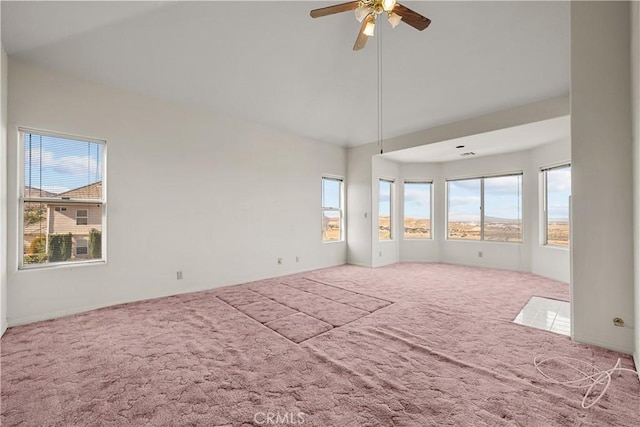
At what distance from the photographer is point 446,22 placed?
314 centimetres

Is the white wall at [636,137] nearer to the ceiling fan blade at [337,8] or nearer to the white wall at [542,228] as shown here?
the ceiling fan blade at [337,8]

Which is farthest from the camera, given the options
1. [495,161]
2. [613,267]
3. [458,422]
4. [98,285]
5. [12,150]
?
[495,161]

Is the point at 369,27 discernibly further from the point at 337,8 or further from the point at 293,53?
the point at 293,53

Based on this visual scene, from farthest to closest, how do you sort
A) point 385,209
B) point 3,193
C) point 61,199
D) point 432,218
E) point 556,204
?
point 432,218 < point 385,209 < point 556,204 < point 61,199 < point 3,193

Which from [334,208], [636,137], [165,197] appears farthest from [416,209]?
[165,197]

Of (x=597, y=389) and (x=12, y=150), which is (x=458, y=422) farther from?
(x=12, y=150)

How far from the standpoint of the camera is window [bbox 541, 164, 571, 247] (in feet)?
17.8

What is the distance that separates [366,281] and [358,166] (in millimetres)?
2899

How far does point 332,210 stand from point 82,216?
464cm

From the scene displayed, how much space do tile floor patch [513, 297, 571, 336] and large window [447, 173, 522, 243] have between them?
278 cm

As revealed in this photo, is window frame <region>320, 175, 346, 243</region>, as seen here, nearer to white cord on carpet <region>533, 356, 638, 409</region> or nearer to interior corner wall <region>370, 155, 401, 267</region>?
interior corner wall <region>370, 155, 401, 267</region>

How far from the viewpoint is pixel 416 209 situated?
25.1 ft

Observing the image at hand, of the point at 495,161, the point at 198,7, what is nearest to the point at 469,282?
the point at 495,161

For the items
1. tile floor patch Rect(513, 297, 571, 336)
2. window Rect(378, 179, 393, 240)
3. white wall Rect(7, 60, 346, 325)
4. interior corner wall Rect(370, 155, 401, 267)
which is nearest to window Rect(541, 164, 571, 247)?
tile floor patch Rect(513, 297, 571, 336)
